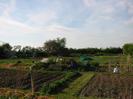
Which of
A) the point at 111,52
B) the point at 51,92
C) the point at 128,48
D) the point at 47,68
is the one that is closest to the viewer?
the point at 51,92

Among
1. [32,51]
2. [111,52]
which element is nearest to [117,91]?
[32,51]

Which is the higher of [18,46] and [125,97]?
[18,46]

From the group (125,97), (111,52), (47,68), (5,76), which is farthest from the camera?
(111,52)

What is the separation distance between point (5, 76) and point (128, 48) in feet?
109

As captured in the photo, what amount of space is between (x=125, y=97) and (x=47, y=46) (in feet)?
185

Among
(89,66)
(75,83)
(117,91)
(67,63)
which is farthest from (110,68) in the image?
(117,91)

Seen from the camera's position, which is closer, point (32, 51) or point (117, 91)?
point (117, 91)

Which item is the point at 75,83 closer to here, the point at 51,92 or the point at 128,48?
the point at 51,92

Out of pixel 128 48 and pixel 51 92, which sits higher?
pixel 128 48

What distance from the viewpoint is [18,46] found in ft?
246

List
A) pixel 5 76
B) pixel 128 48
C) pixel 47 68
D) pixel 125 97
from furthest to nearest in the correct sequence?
pixel 128 48 → pixel 47 68 → pixel 5 76 → pixel 125 97

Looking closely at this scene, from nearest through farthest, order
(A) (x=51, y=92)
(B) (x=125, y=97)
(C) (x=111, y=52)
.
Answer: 1. (B) (x=125, y=97)
2. (A) (x=51, y=92)
3. (C) (x=111, y=52)

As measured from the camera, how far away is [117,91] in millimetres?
22562

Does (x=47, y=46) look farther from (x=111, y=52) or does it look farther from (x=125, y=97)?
(x=125, y=97)
